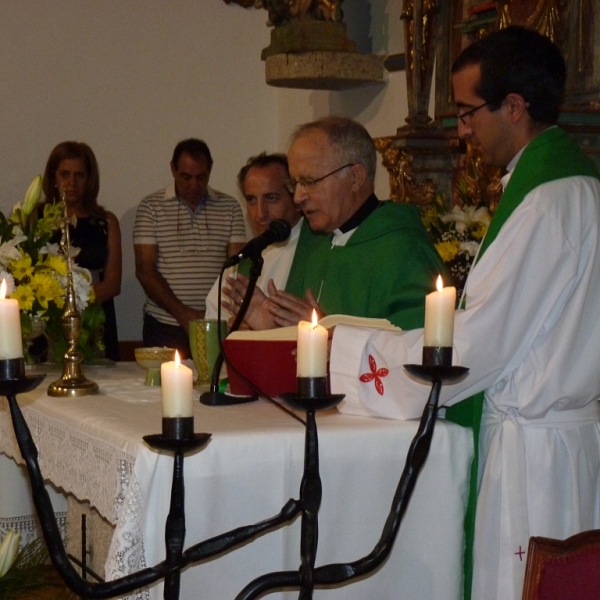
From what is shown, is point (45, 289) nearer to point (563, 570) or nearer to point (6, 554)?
point (6, 554)

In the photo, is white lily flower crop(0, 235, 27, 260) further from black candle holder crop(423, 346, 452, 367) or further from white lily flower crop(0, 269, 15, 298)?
black candle holder crop(423, 346, 452, 367)

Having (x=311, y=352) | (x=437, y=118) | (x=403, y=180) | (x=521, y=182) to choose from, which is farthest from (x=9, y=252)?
(x=437, y=118)

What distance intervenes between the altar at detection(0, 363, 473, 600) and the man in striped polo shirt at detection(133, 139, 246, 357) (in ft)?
11.9

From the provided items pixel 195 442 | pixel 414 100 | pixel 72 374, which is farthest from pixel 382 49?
pixel 195 442

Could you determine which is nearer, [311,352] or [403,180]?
[311,352]

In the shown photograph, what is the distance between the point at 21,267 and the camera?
389 cm

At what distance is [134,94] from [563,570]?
692cm

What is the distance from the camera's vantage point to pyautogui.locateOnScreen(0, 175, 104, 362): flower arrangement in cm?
390

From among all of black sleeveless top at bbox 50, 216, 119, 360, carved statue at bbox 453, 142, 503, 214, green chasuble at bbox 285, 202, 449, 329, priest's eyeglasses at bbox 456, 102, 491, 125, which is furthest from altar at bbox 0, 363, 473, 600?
black sleeveless top at bbox 50, 216, 119, 360

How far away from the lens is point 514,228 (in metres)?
2.86

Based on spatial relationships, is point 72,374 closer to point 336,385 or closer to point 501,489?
point 336,385

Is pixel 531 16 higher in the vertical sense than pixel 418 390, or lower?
higher

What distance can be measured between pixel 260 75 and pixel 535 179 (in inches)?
239

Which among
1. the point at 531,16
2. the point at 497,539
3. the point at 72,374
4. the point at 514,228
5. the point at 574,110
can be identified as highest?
the point at 531,16
